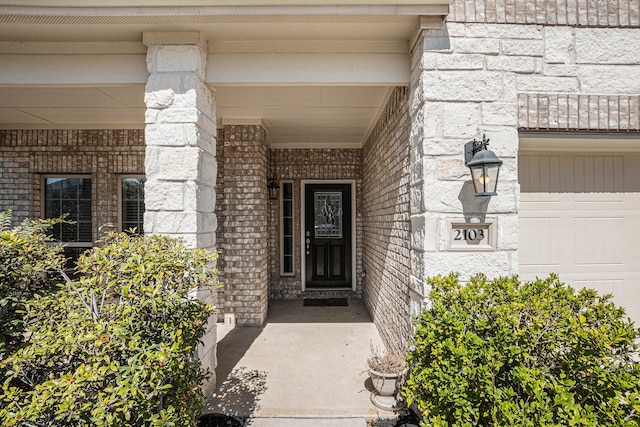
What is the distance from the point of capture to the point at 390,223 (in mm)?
3404

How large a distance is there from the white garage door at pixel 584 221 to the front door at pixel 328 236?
335 centimetres

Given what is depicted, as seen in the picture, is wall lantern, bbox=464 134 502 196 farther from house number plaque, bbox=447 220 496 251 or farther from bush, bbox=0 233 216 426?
bush, bbox=0 233 216 426

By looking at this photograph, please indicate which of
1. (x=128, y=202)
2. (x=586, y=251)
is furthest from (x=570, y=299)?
(x=128, y=202)

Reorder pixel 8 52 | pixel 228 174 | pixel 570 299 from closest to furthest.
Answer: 1. pixel 570 299
2. pixel 8 52
3. pixel 228 174

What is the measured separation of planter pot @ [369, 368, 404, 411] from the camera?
7.89ft

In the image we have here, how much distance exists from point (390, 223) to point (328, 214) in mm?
2393

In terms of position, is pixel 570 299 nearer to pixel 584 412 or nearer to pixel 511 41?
pixel 584 412

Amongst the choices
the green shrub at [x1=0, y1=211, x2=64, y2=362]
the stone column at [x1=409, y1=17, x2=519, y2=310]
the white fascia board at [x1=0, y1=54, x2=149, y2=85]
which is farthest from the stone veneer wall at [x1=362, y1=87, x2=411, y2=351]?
the green shrub at [x1=0, y1=211, x2=64, y2=362]

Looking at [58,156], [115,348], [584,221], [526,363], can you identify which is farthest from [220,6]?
[58,156]

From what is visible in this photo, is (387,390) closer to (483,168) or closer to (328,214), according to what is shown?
(483,168)

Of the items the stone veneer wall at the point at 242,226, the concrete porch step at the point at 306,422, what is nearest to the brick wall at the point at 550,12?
the stone veneer wall at the point at 242,226

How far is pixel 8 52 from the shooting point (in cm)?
253

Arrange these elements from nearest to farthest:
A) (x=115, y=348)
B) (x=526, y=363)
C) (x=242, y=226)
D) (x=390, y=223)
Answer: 1. (x=115, y=348)
2. (x=526, y=363)
3. (x=390, y=223)
4. (x=242, y=226)

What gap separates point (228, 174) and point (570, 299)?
3.71m
